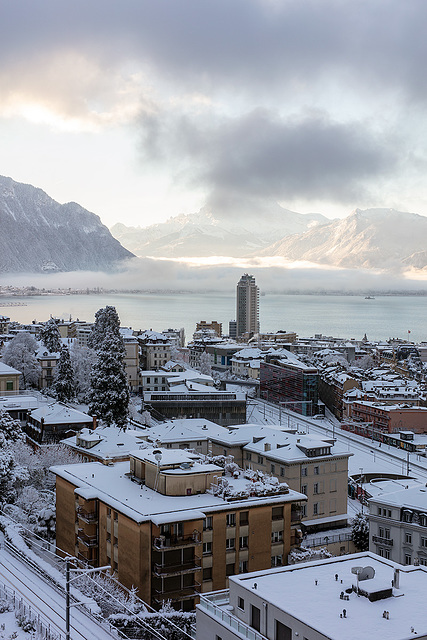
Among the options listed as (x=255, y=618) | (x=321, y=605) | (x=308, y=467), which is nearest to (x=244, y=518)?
(x=255, y=618)

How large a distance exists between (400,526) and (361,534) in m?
3.81

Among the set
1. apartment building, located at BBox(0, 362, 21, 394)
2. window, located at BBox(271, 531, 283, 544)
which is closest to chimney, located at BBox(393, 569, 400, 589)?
window, located at BBox(271, 531, 283, 544)

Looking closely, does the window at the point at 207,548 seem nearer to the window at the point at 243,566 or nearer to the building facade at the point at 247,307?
the window at the point at 243,566

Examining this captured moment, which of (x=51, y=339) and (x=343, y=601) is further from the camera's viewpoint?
(x=51, y=339)

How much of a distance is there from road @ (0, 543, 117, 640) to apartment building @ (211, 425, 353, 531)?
44.5ft

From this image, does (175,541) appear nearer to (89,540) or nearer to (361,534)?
(89,540)

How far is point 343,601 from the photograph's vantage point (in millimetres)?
12148

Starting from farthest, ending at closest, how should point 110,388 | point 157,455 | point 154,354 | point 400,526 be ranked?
point 154,354, point 110,388, point 400,526, point 157,455

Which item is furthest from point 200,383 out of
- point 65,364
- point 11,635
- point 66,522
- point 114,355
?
point 11,635

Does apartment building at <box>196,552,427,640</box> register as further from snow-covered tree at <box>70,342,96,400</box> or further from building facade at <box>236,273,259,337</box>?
building facade at <box>236,273,259,337</box>

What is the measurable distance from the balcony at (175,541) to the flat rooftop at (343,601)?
4.95 m

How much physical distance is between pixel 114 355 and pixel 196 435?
6248mm

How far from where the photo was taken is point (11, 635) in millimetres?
14477

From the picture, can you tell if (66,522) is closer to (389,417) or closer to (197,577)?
(197,577)
